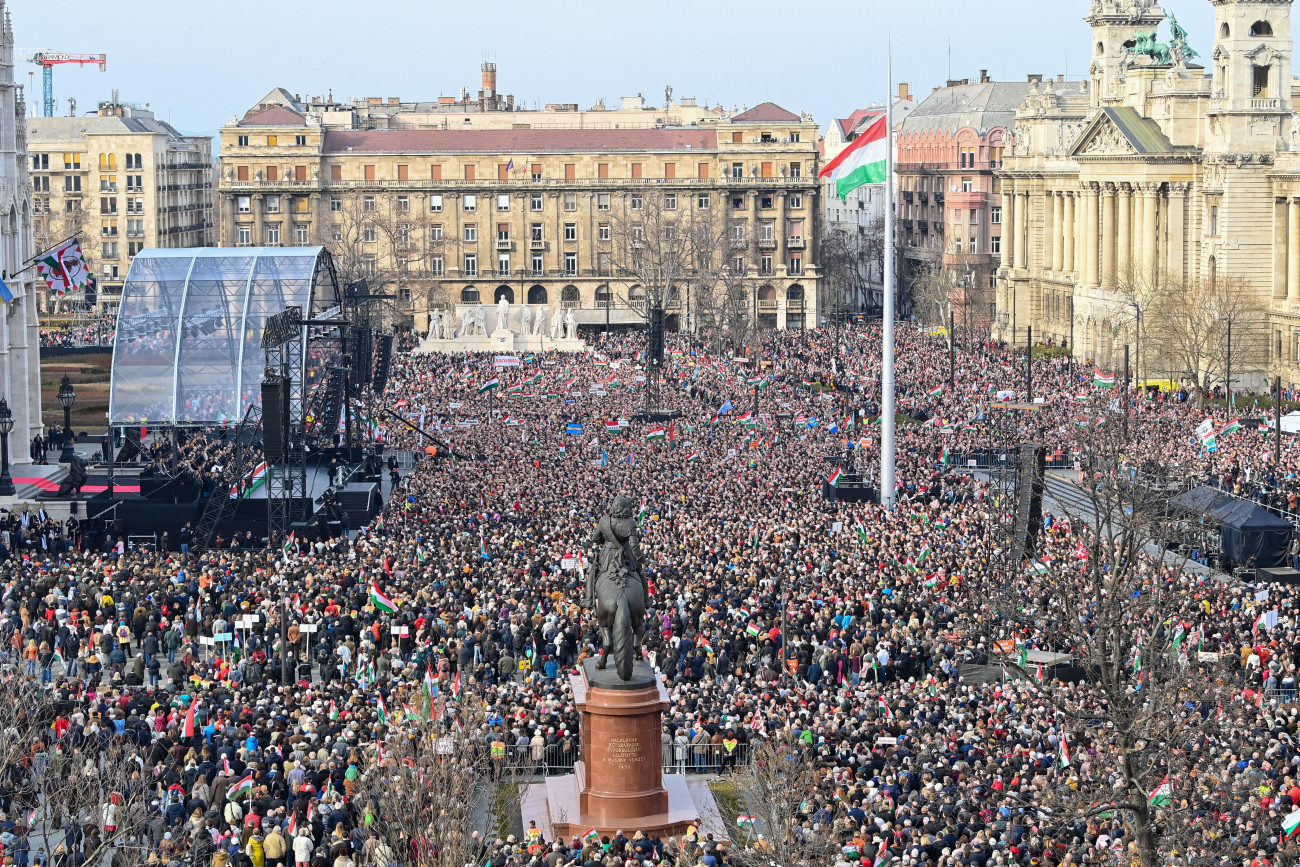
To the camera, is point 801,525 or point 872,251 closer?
point 801,525

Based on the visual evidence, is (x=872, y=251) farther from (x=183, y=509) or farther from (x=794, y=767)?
(x=794, y=767)

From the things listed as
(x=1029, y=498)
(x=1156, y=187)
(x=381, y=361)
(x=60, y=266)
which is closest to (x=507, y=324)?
(x=1156, y=187)

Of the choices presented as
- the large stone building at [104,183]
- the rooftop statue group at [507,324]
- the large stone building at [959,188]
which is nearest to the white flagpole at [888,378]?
the rooftop statue group at [507,324]

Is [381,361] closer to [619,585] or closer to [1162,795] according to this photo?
[619,585]

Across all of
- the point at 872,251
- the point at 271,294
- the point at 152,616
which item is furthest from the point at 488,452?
the point at 872,251

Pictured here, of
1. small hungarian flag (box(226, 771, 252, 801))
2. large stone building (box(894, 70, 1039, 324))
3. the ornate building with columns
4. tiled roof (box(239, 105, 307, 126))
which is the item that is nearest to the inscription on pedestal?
small hungarian flag (box(226, 771, 252, 801))

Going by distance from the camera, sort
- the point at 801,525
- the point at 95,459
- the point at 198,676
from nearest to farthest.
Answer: the point at 198,676 < the point at 801,525 < the point at 95,459

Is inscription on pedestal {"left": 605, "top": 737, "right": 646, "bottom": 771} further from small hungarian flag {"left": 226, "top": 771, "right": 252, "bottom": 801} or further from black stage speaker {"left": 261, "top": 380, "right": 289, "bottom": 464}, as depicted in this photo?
black stage speaker {"left": 261, "top": 380, "right": 289, "bottom": 464}
